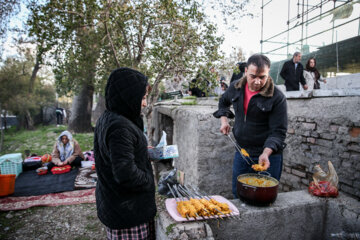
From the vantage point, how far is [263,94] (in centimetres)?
239

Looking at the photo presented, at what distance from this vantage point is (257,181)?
234 centimetres

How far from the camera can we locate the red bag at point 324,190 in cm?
253

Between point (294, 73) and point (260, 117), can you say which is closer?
point (260, 117)

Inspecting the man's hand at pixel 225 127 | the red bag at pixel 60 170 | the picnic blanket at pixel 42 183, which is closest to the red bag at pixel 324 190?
the man's hand at pixel 225 127

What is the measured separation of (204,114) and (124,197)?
2221mm

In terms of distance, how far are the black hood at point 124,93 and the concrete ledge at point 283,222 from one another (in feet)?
3.37

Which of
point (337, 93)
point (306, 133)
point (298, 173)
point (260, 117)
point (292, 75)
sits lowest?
point (298, 173)

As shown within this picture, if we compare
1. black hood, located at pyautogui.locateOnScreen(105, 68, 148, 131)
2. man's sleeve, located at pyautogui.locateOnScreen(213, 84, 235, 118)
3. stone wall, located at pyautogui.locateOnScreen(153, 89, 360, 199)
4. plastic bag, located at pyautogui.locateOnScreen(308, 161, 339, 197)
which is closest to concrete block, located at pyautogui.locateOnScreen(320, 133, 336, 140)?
stone wall, located at pyautogui.locateOnScreen(153, 89, 360, 199)

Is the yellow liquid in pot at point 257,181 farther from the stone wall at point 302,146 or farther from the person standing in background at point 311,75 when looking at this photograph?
the person standing in background at point 311,75

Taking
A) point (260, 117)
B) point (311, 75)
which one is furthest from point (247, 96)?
point (311, 75)

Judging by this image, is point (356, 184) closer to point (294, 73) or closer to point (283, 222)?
point (283, 222)

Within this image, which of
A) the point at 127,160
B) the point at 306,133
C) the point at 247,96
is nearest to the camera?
the point at 127,160

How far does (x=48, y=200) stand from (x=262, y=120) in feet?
14.3

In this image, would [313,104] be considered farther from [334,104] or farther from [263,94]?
[263,94]
